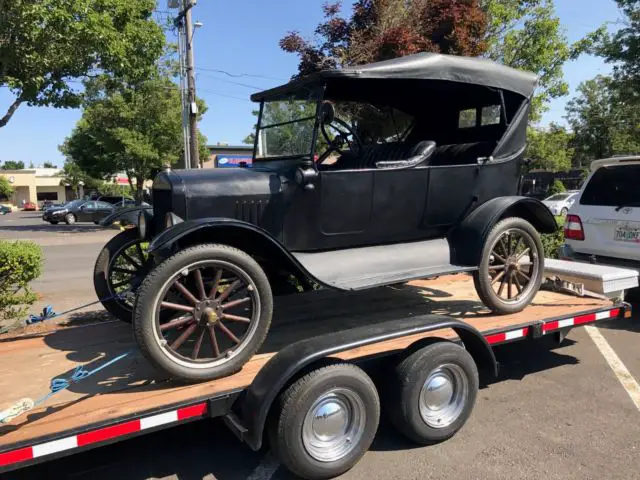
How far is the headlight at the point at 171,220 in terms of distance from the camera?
3455 mm

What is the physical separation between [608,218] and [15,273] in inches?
254

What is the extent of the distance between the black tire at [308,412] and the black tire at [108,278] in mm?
2132

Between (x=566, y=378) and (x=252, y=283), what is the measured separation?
115 inches

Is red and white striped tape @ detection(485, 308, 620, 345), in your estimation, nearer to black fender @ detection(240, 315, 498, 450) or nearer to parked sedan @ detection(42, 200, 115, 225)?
black fender @ detection(240, 315, 498, 450)

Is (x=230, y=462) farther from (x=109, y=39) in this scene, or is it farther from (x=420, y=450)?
(x=109, y=39)

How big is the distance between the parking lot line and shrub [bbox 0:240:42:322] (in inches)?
213

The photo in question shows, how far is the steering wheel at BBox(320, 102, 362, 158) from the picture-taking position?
4027mm

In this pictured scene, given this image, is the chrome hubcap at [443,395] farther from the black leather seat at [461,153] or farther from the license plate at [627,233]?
the license plate at [627,233]

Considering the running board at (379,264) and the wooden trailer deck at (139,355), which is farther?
the running board at (379,264)

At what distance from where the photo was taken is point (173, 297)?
364 centimetres

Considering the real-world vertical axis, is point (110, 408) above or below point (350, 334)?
below

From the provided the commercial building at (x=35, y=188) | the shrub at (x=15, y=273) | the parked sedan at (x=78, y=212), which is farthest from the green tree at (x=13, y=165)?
the shrub at (x=15, y=273)

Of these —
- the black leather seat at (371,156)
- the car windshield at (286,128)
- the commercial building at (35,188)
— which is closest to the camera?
the car windshield at (286,128)

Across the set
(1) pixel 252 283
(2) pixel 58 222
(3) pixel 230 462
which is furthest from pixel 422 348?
(2) pixel 58 222
